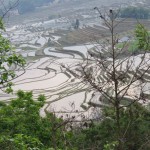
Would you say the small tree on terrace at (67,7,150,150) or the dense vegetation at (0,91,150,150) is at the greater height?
the small tree on terrace at (67,7,150,150)

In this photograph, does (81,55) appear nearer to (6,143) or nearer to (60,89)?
(60,89)

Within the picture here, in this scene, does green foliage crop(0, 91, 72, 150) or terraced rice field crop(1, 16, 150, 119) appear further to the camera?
terraced rice field crop(1, 16, 150, 119)

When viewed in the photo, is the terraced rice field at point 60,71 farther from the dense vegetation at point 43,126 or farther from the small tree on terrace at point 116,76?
the small tree on terrace at point 116,76

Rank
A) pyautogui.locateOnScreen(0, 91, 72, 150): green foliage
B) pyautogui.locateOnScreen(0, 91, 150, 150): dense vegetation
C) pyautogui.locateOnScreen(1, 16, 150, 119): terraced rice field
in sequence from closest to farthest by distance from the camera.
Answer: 1. pyautogui.locateOnScreen(0, 91, 150, 150): dense vegetation
2. pyautogui.locateOnScreen(0, 91, 72, 150): green foliage
3. pyautogui.locateOnScreen(1, 16, 150, 119): terraced rice field

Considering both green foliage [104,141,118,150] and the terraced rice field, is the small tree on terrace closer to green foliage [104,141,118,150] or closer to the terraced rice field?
green foliage [104,141,118,150]

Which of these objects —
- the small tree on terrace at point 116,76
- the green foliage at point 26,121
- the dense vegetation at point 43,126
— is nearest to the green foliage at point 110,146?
the small tree on terrace at point 116,76

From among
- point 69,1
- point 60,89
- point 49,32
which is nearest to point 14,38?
point 49,32

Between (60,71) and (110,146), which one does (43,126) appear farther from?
(60,71)

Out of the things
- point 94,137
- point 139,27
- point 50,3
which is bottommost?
point 50,3

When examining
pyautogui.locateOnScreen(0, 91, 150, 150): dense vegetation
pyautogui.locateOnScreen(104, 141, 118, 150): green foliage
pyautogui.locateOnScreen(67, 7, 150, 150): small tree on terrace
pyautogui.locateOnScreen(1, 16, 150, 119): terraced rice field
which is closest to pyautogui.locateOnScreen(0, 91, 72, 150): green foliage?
pyautogui.locateOnScreen(0, 91, 150, 150): dense vegetation

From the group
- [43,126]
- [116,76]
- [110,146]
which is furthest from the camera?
[43,126]

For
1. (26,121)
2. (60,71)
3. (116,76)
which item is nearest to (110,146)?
(116,76)
